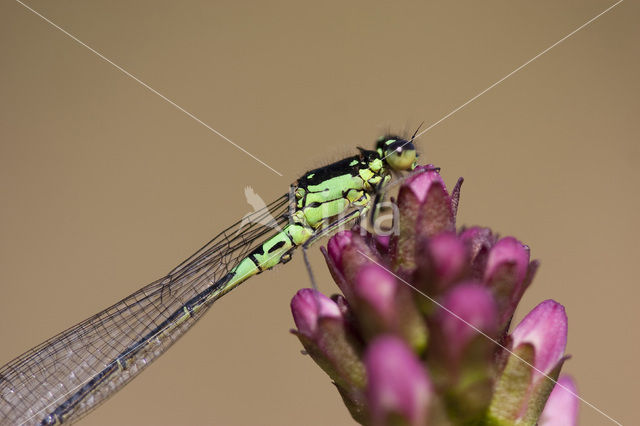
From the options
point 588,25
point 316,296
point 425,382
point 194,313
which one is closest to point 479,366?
point 425,382

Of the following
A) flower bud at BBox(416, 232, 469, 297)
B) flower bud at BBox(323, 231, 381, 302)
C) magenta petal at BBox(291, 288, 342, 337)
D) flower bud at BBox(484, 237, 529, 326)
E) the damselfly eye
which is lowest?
flower bud at BBox(484, 237, 529, 326)

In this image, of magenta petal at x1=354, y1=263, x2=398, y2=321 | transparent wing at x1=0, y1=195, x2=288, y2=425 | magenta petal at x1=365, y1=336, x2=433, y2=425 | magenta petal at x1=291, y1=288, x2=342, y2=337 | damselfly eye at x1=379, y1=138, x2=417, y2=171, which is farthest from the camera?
transparent wing at x1=0, y1=195, x2=288, y2=425

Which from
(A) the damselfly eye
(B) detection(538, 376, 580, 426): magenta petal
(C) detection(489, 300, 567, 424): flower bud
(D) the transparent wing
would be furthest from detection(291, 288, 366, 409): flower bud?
(D) the transparent wing

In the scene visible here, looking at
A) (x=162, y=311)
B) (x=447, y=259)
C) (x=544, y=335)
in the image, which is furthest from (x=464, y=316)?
(x=162, y=311)

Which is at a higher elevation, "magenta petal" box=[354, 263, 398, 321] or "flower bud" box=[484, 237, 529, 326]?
"magenta petal" box=[354, 263, 398, 321]

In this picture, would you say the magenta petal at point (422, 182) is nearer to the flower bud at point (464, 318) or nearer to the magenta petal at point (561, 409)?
the flower bud at point (464, 318)

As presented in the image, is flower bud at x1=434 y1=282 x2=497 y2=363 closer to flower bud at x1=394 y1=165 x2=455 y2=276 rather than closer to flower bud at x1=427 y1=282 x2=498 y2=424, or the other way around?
flower bud at x1=427 y1=282 x2=498 y2=424

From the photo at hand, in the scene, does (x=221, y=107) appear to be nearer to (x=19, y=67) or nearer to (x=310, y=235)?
(x=19, y=67)
